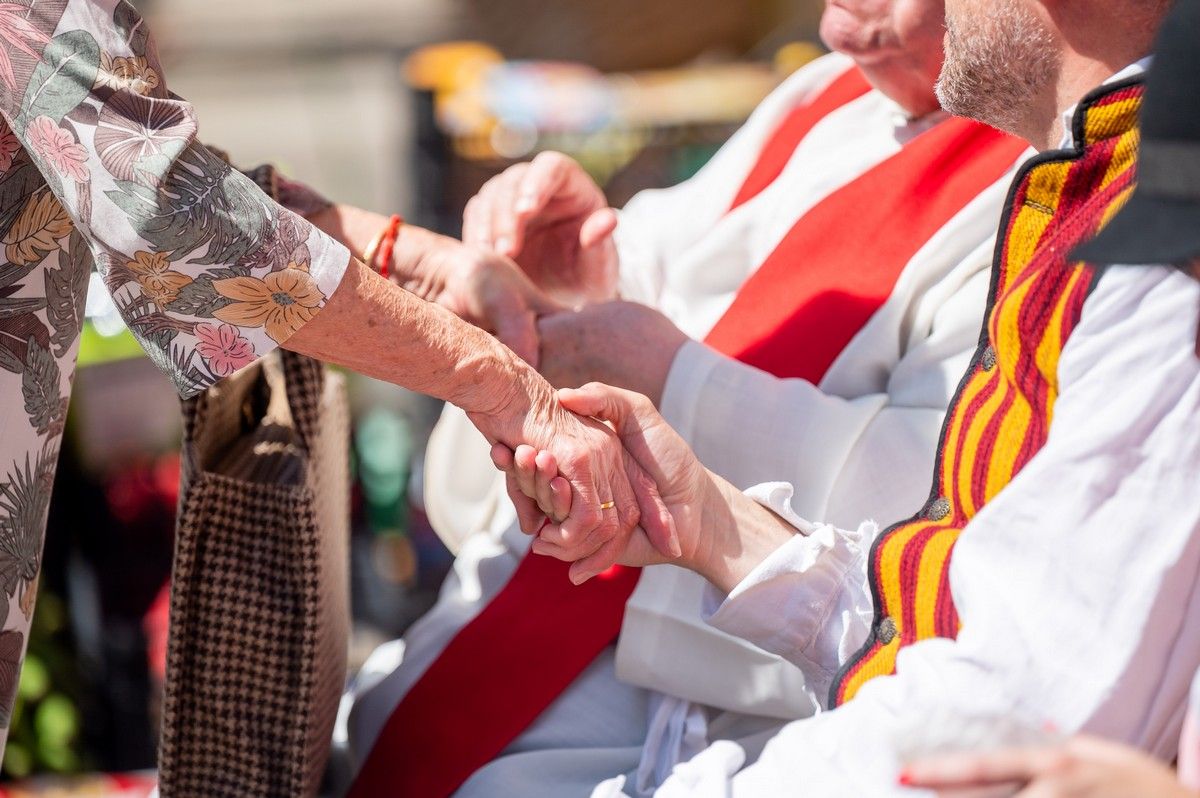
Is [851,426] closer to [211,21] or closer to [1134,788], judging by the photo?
[1134,788]

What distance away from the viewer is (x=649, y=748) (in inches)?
59.6

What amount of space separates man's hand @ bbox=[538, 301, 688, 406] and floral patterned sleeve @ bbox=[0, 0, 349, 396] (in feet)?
1.75

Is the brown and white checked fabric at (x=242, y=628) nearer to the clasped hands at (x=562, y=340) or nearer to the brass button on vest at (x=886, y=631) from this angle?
the clasped hands at (x=562, y=340)

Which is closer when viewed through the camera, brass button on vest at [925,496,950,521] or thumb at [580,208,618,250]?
brass button on vest at [925,496,950,521]

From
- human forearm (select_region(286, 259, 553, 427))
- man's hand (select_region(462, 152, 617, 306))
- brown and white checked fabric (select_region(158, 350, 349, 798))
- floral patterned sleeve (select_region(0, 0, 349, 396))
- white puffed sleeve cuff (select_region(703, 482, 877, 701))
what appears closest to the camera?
floral patterned sleeve (select_region(0, 0, 349, 396))

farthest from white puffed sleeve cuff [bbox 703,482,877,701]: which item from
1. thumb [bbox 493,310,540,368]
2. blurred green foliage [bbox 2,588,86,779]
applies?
blurred green foliage [bbox 2,588,86,779]

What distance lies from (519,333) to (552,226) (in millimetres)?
417

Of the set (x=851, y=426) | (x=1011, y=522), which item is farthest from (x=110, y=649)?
(x=1011, y=522)

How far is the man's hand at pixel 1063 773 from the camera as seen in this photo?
932 mm

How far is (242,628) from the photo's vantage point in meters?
1.54

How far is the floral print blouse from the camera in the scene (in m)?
1.11

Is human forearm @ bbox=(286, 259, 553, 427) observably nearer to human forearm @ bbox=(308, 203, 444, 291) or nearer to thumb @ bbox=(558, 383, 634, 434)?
thumb @ bbox=(558, 383, 634, 434)

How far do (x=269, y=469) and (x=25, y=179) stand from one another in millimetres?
485

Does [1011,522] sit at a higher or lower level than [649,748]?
higher
